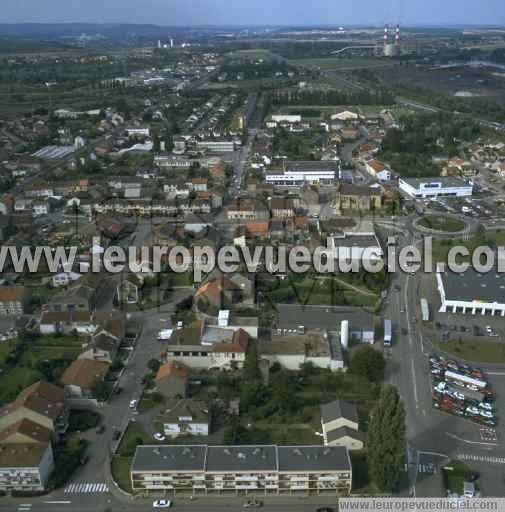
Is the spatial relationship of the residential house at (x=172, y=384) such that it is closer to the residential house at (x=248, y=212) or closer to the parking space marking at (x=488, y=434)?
the parking space marking at (x=488, y=434)

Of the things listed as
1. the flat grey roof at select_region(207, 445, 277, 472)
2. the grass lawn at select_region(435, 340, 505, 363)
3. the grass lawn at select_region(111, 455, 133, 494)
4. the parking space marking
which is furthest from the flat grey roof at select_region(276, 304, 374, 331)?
the grass lawn at select_region(111, 455, 133, 494)

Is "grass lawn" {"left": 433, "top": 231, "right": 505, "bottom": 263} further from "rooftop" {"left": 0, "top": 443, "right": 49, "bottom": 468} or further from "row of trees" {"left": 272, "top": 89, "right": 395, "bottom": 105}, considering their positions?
"row of trees" {"left": 272, "top": 89, "right": 395, "bottom": 105}

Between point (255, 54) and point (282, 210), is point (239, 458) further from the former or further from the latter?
point (255, 54)

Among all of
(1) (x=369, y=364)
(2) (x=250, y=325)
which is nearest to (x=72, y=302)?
(2) (x=250, y=325)

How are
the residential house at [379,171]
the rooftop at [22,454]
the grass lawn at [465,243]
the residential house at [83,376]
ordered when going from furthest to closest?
the residential house at [379,171] → the grass lawn at [465,243] → the residential house at [83,376] → the rooftop at [22,454]

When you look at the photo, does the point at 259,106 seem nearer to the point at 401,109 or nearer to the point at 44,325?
the point at 401,109

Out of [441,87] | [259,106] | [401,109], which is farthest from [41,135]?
[441,87]

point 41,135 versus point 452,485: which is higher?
point 41,135

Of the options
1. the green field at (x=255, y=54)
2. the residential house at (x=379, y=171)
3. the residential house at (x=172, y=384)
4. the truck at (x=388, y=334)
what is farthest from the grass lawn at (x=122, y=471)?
the green field at (x=255, y=54)
